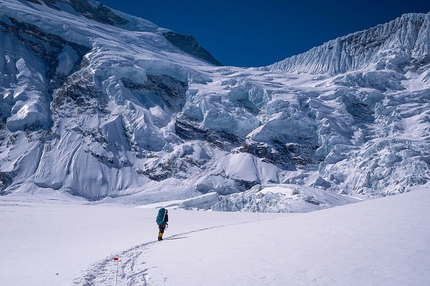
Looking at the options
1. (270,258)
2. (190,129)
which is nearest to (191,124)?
(190,129)

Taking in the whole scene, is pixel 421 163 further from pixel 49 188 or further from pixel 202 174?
pixel 49 188

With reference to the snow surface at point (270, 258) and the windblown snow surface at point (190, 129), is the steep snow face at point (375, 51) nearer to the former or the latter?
the windblown snow surface at point (190, 129)

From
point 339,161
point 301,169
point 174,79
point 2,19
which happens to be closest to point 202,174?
point 301,169

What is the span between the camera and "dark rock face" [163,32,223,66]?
440 feet

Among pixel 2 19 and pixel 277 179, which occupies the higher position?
pixel 2 19

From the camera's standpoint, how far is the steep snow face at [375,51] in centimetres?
8594

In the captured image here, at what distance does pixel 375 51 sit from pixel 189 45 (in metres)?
74.0

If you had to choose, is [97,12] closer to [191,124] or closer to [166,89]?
[166,89]

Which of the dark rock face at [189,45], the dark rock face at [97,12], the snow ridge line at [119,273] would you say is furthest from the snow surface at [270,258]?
the dark rock face at [189,45]

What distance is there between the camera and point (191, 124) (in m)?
72.5

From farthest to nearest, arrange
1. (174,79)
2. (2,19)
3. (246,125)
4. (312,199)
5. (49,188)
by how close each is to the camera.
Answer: (174,79) → (2,19) → (246,125) → (49,188) → (312,199)

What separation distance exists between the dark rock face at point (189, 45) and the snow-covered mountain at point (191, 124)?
44698 mm

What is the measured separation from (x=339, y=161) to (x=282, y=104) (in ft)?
55.0

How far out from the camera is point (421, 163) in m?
50.3
